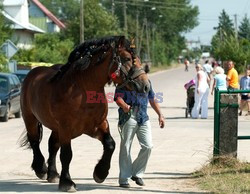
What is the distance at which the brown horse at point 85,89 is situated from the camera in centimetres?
913

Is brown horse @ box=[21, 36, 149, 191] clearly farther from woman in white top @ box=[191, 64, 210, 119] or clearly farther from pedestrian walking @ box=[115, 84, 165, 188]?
woman in white top @ box=[191, 64, 210, 119]

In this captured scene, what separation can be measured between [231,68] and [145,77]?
48.8ft

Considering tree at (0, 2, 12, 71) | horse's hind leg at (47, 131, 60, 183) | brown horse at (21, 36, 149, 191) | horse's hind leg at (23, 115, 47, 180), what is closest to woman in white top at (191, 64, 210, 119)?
horse's hind leg at (23, 115, 47, 180)

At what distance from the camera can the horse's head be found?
29.6ft

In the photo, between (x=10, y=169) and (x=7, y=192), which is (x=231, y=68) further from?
(x=7, y=192)

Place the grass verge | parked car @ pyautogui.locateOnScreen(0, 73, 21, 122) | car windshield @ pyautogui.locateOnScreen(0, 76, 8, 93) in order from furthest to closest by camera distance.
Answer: car windshield @ pyautogui.locateOnScreen(0, 76, 8, 93)
parked car @ pyautogui.locateOnScreen(0, 73, 21, 122)
the grass verge

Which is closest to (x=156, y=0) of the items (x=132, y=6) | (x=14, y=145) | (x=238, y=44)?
(x=132, y=6)

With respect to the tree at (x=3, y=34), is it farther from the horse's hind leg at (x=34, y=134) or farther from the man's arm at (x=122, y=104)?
the man's arm at (x=122, y=104)

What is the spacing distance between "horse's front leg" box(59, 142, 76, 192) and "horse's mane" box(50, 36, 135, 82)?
1029mm

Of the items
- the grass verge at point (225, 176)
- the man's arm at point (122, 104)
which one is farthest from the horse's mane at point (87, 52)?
the grass verge at point (225, 176)

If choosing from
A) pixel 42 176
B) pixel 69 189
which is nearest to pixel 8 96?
pixel 42 176

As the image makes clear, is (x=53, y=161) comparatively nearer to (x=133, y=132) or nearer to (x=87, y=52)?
(x=133, y=132)

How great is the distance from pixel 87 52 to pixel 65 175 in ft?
5.53

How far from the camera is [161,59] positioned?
401 ft
